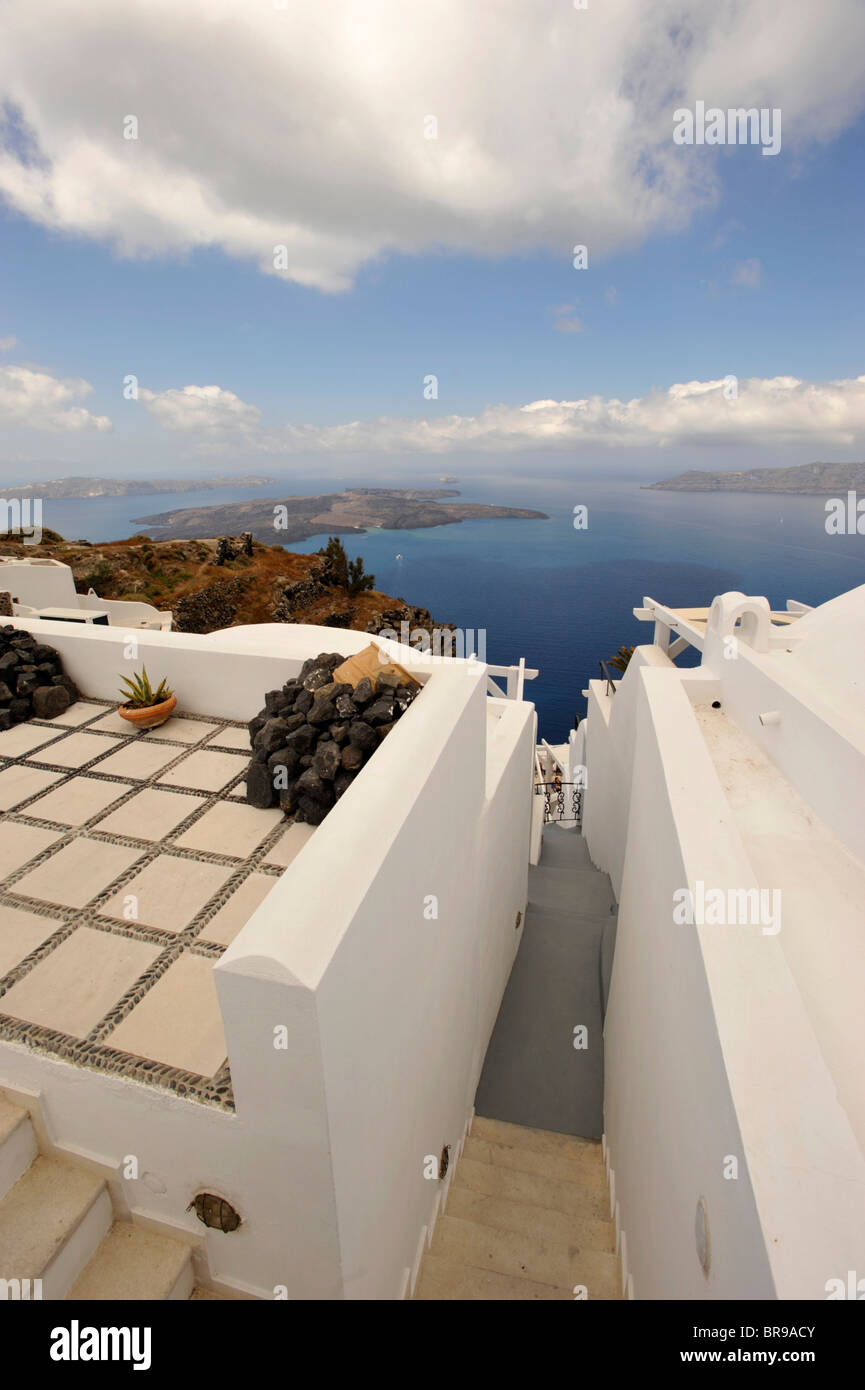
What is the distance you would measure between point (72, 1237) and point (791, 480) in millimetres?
132483

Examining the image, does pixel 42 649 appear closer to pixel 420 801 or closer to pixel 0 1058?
pixel 0 1058

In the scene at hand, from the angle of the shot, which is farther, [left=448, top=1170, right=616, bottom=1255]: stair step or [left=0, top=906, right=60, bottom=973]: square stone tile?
[left=448, top=1170, right=616, bottom=1255]: stair step

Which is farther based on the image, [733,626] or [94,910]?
[733,626]

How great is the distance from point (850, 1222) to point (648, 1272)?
1932mm

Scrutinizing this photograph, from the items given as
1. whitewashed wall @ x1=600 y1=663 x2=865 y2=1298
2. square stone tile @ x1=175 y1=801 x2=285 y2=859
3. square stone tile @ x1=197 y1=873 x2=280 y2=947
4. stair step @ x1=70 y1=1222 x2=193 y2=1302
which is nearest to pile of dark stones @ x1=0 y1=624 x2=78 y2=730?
square stone tile @ x1=175 y1=801 x2=285 y2=859

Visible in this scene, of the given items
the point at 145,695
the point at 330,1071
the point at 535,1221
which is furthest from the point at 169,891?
the point at 535,1221

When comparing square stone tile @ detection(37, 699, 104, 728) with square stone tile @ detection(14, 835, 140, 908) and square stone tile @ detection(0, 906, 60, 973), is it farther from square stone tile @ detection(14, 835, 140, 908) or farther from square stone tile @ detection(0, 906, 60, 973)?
square stone tile @ detection(0, 906, 60, 973)

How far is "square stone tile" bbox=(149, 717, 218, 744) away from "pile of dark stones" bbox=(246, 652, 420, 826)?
2.65ft

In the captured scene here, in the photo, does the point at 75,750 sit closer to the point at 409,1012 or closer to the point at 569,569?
the point at 409,1012

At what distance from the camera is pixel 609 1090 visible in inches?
184

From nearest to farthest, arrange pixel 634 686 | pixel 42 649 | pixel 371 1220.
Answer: pixel 371 1220, pixel 42 649, pixel 634 686

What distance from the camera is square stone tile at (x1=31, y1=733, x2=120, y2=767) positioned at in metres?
3.75

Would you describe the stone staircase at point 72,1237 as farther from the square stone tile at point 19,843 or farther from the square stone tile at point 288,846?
the square stone tile at point 288,846

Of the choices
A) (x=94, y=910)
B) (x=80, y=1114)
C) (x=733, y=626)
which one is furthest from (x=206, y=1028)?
(x=733, y=626)
